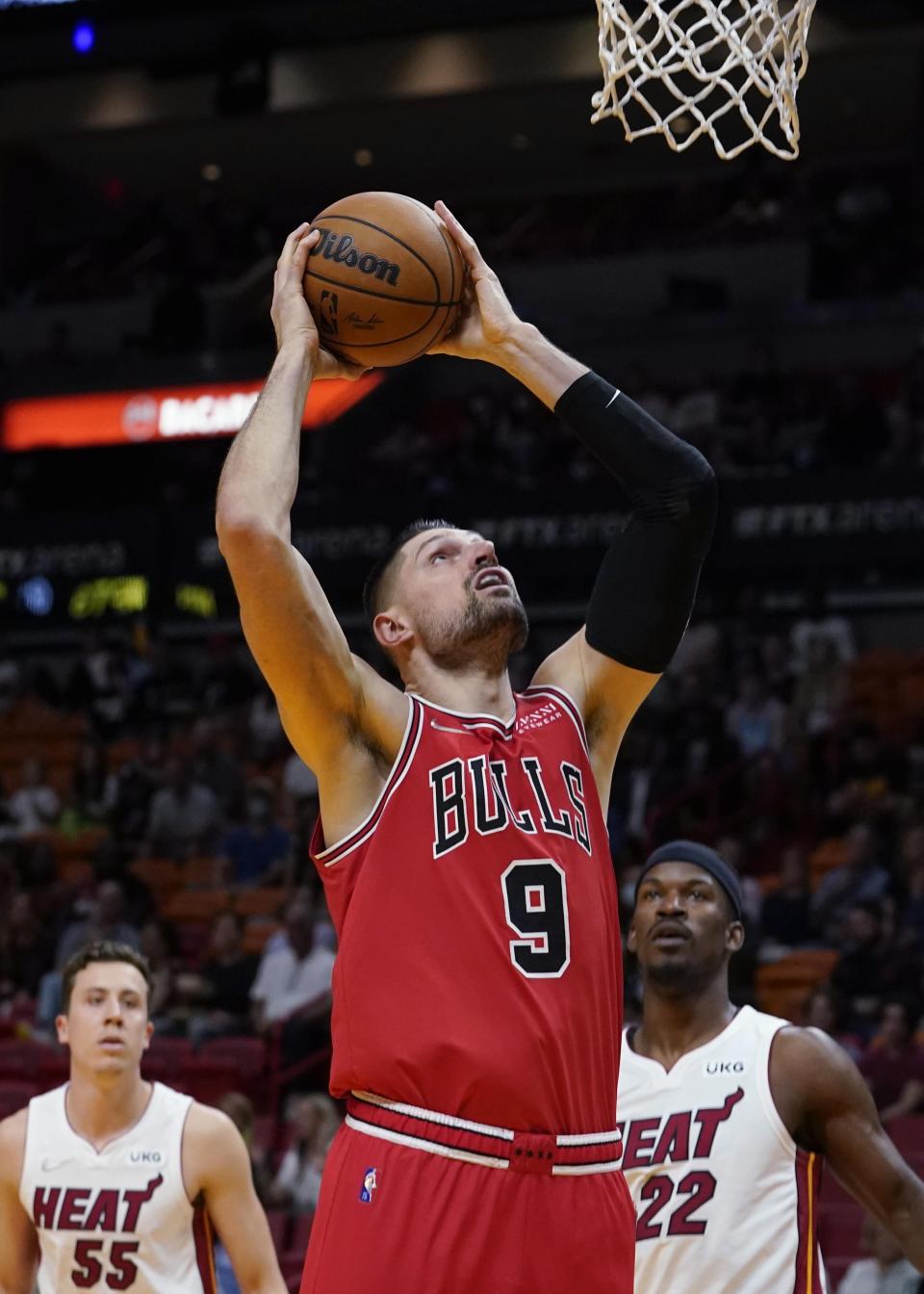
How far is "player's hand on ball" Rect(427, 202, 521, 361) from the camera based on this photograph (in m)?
3.80

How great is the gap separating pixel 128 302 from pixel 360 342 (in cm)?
1920

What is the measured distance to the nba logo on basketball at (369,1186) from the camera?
10.4ft

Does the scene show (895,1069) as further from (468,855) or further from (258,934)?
(468,855)

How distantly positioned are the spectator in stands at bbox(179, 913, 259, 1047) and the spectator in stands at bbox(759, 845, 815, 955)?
306 centimetres

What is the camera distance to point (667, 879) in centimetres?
497

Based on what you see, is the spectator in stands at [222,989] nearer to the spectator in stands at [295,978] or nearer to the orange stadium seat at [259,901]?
the spectator in stands at [295,978]

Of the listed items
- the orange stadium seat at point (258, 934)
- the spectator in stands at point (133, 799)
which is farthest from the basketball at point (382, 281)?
the spectator in stands at point (133, 799)

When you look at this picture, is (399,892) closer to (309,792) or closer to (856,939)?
(856,939)

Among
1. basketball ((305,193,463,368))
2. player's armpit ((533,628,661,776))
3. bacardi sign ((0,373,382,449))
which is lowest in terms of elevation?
player's armpit ((533,628,661,776))

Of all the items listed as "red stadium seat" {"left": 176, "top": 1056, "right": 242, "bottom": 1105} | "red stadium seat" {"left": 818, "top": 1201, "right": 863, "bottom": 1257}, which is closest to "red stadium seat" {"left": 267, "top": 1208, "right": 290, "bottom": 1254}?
"red stadium seat" {"left": 176, "top": 1056, "right": 242, "bottom": 1105}

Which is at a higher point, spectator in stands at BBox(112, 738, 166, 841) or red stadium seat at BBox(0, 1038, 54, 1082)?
spectator in stands at BBox(112, 738, 166, 841)

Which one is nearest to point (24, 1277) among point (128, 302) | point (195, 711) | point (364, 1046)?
point (364, 1046)

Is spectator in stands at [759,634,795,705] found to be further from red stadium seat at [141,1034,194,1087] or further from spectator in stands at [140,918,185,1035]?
red stadium seat at [141,1034,194,1087]

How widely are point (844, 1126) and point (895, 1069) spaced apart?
16.4 feet
